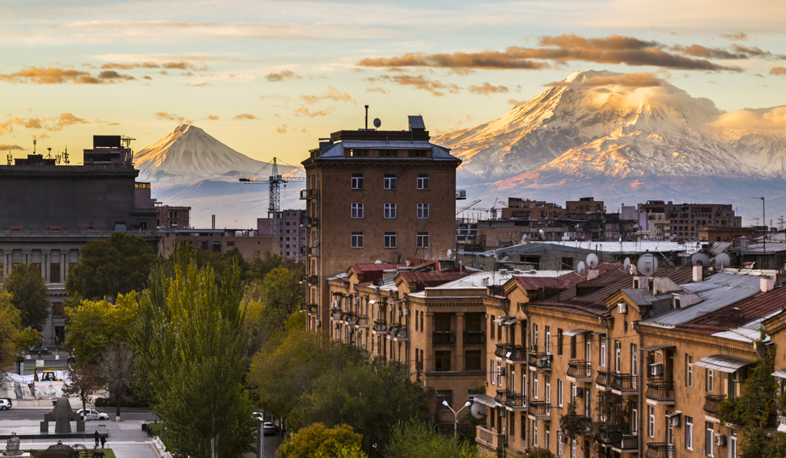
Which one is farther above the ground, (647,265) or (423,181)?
(423,181)

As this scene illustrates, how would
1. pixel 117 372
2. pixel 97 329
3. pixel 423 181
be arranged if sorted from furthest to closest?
pixel 97 329 → pixel 117 372 → pixel 423 181

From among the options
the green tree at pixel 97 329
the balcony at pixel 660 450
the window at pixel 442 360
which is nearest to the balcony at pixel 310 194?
the green tree at pixel 97 329

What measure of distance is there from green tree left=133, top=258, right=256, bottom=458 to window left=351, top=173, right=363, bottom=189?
24.7 metres

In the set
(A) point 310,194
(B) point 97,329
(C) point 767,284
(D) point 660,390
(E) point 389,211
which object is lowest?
(B) point 97,329

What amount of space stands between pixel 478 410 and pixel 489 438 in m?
2.55

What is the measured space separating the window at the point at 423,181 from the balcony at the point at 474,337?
131 feet

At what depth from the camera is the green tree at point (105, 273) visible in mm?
164500

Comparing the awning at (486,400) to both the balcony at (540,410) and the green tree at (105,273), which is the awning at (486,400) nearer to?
the balcony at (540,410)

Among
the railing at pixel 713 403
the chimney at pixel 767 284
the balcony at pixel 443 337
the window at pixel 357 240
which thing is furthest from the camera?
the window at pixel 357 240

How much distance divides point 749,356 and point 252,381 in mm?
56264

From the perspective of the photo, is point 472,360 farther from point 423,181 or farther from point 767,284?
point 423,181

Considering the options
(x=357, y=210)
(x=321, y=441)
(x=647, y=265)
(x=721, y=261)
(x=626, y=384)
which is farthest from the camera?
(x=357, y=210)

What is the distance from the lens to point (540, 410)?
54281 millimetres

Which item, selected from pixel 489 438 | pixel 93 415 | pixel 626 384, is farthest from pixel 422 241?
Answer: pixel 626 384
